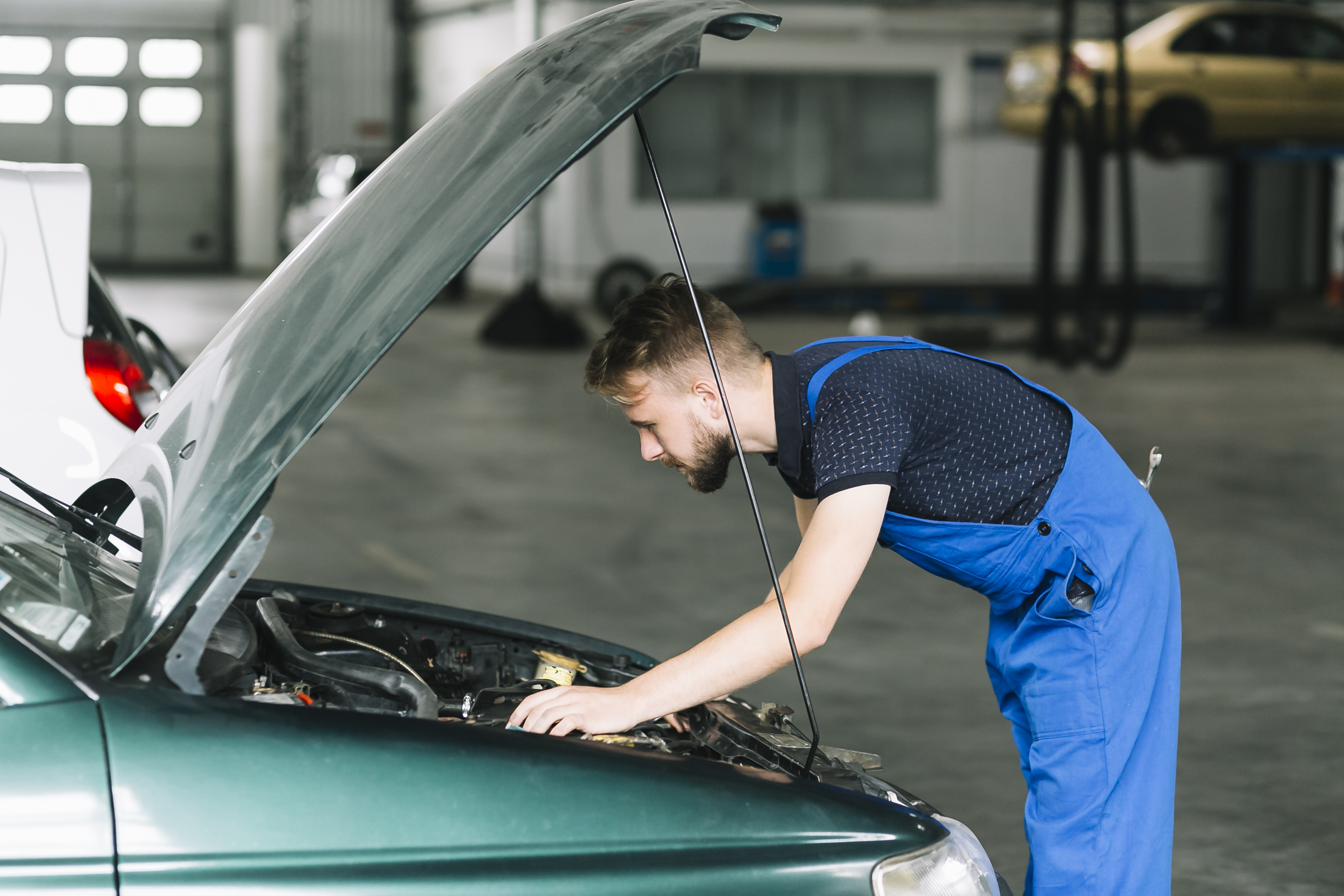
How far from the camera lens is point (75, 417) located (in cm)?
367

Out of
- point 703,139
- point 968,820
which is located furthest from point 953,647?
point 703,139

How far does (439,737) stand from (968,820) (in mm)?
2308

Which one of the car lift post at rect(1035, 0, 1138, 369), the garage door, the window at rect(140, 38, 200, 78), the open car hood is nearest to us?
the open car hood

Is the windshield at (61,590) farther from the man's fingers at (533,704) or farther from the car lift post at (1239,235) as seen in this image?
the car lift post at (1239,235)

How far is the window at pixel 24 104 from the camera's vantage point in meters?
22.7

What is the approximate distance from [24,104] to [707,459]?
23.8m

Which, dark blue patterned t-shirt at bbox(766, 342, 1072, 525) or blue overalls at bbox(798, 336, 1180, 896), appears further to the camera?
blue overalls at bbox(798, 336, 1180, 896)

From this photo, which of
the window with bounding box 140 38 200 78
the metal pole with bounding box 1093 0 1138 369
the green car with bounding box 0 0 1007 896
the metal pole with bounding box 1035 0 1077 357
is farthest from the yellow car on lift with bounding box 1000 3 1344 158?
the window with bounding box 140 38 200 78

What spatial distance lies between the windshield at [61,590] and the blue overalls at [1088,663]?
3.64ft

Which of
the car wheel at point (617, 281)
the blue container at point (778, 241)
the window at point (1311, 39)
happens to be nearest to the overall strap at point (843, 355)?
the car wheel at point (617, 281)

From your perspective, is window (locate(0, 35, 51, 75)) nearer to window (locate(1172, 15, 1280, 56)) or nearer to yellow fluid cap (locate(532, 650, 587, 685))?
window (locate(1172, 15, 1280, 56))

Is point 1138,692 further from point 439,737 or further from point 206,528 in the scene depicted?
point 206,528

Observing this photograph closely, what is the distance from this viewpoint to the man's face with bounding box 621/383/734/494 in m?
2.10

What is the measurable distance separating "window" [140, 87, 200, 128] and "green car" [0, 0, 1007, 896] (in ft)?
76.5
